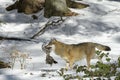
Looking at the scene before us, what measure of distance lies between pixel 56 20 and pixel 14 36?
6.11 feet

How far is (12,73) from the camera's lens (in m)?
8.63

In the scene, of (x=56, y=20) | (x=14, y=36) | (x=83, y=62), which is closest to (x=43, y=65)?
A: (x=83, y=62)

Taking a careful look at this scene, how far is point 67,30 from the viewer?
13438 millimetres

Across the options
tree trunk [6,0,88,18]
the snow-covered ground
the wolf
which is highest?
the wolf

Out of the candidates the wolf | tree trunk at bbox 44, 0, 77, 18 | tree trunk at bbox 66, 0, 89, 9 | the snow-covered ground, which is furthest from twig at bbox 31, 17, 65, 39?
the wolf

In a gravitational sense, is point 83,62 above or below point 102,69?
below

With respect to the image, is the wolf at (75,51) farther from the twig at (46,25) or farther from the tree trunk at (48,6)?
the tree trunk at (48,6)

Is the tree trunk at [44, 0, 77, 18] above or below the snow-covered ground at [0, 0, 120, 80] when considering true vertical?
above

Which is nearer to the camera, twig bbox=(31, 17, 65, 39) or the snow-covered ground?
the snow-covered ground

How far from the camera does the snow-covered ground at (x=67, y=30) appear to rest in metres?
10.5

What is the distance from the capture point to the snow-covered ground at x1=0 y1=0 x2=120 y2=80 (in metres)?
10.5

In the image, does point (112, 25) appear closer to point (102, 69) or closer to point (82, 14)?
point (82, 14)

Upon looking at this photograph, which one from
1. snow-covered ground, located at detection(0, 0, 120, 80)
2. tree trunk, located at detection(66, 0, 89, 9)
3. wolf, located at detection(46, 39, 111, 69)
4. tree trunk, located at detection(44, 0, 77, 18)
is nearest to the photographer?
wolf, located at detection(46, 39, 111, 69)

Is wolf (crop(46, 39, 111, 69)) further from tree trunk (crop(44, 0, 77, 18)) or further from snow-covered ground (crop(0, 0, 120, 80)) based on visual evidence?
tree trunk (crop(44, 0, 77, 18))
